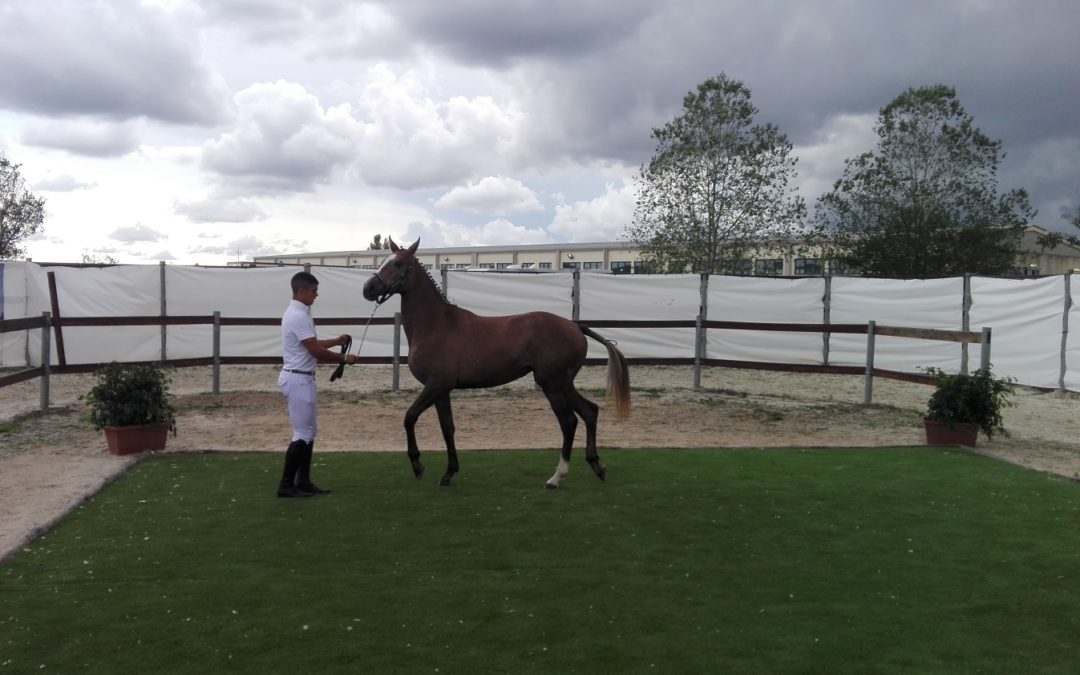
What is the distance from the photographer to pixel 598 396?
13555 mm

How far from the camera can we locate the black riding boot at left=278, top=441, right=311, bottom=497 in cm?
650

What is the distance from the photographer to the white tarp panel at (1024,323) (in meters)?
14.0

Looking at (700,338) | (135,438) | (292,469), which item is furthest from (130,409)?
(700,338)

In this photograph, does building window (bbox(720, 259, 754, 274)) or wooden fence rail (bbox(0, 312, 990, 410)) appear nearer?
wooden fence rail (bbox(0, 312, 990, 410))

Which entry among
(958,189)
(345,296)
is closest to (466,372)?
(345,296)

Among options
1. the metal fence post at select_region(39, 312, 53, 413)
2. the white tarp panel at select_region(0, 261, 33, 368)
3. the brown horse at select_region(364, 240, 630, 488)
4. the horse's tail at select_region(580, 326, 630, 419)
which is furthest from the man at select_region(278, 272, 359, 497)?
the white tarp panel at select_region(0, 261, 33, 368)

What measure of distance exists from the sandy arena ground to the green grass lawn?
80 centimetres

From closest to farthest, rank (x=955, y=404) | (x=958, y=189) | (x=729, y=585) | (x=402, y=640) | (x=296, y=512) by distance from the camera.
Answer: (x=402, y=640) < (x=729, y=585) < (x=296, y=512) < (x=955, y=404) < (x=958, y=189)

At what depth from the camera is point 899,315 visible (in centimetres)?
1559

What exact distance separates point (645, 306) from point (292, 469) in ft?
34.0

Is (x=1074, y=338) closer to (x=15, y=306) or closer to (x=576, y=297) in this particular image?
(x=576, y=297)

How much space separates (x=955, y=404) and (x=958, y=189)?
1946cm

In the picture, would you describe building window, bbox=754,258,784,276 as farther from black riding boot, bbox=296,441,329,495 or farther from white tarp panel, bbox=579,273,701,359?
black riding boot, bbox=296,441,329,495

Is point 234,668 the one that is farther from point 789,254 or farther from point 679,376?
point 789,254
